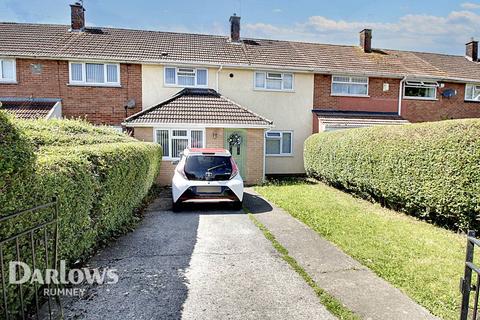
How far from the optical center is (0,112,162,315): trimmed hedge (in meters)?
2.50

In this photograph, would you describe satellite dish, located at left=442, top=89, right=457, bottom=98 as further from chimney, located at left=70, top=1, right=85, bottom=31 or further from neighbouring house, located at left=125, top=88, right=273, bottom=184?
chimney, located at left=70, top=1, right=85, bottom=31

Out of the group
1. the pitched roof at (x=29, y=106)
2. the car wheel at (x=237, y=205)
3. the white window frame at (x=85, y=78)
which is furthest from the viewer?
the white window frame at (x=85, y=78)

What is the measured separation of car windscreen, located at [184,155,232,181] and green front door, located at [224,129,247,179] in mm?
5024

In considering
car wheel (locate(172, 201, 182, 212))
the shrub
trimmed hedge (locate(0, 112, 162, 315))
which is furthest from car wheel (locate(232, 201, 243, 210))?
the shrub

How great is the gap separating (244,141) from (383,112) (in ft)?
29.4

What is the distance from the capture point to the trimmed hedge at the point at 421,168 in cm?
593

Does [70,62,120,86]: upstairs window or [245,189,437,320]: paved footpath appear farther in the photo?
[70,62,120,86]: upstairs window

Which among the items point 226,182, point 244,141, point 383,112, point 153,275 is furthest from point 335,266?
point 383,112

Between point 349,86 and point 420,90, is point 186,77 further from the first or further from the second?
point 420,90

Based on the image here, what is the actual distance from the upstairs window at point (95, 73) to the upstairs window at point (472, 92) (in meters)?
19.7

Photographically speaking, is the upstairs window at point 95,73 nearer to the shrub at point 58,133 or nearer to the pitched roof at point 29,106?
the pitched roof at point 29,106

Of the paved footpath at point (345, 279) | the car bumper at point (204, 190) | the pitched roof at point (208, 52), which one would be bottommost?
the paved footpath at point (345, 279)

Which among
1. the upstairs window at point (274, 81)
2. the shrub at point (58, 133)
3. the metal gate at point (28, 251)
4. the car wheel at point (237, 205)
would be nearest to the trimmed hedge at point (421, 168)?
the car wheel at point (237, 205)

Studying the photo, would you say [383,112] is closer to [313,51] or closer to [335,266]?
[313,51]
